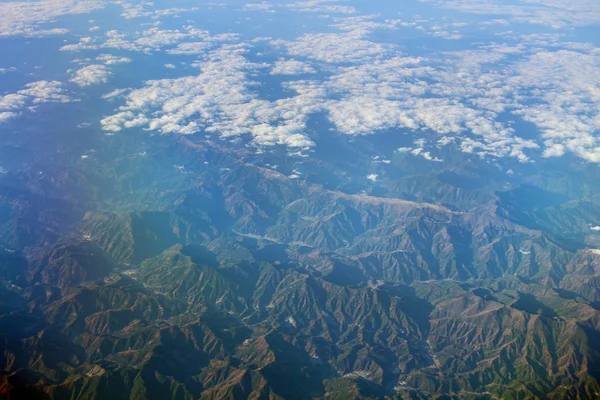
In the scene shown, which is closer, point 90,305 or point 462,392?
point 462,392

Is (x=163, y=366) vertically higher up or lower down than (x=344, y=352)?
higher up

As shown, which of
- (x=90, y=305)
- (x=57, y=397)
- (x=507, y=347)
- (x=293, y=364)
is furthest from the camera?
(x=90, y=305)

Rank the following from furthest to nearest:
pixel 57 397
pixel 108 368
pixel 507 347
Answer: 1. pixel 507 347
2. pixel 108 368
3. pixel 57 397

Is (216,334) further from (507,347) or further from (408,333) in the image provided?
(507,347)

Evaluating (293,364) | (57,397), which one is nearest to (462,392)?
(293,364)

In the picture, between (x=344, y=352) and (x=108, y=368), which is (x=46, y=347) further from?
(x=344, y=352)

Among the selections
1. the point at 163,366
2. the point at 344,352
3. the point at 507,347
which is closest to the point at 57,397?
the point at 163,366

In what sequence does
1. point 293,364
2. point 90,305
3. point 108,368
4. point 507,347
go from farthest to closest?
point 90,305
point 507,347
point 293,364
point 108,368

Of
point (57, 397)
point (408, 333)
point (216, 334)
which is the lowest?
point (408, 333)

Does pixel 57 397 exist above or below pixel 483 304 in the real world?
above
